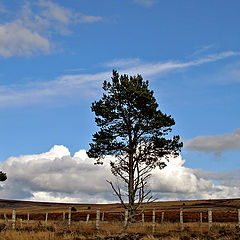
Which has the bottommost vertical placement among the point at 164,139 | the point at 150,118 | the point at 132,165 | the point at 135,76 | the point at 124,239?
the point at 124,239

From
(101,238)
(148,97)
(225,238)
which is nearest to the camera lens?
(225,238)

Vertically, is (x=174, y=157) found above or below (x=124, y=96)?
below

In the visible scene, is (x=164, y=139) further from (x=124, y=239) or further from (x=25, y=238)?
(x=25, y=238)

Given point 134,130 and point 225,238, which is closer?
point 225,238

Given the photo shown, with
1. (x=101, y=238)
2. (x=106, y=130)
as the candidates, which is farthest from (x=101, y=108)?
(x=101, y=238)

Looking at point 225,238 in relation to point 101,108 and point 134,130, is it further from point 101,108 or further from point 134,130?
point 101,108

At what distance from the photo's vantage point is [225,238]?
1633cm

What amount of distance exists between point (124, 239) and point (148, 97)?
15799 millimetres

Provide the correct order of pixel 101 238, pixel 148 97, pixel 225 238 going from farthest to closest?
pixel 148 97
pixel 101 238
pixel 225 238

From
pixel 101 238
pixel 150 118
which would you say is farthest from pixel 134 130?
pixel 101 238

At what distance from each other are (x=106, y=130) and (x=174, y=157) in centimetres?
682

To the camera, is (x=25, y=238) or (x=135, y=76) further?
(x=135, y=76)

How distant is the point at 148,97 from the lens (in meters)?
30.7

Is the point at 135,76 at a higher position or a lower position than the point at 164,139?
higher
